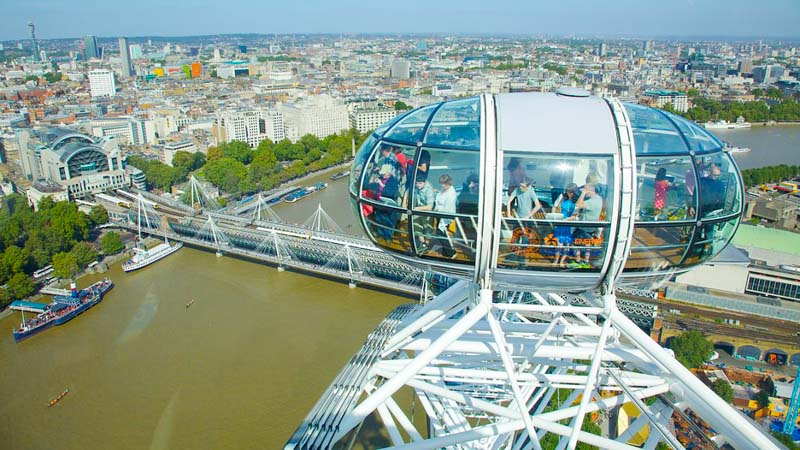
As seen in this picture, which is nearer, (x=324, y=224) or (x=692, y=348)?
(x=692, y=348)

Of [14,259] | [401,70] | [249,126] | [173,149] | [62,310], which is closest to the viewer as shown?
[62,310]

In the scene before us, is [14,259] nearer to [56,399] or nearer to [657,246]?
[56,399]

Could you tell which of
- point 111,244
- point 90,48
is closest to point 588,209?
point 111,244

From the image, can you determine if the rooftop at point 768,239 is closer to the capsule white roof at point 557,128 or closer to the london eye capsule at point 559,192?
the london eye capsule at point 559,192

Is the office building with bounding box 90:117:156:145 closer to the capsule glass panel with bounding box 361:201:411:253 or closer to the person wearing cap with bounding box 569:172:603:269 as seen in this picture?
the capsule glass panel with bounding box 361:201:411:253

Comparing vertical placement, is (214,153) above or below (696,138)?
below

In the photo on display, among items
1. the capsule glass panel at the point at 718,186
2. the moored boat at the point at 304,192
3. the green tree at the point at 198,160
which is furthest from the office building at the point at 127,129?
the capsule glass panel at the point at 718,186
